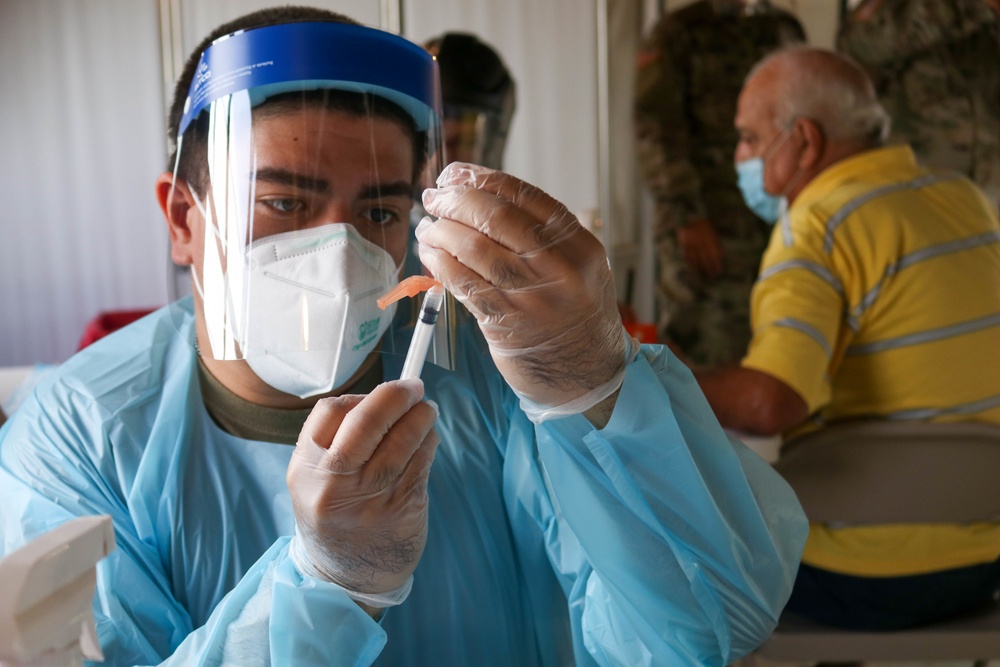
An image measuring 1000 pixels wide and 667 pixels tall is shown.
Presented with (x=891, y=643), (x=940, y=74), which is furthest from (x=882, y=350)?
(x=940, y=74)

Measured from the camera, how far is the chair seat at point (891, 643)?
62.7 inches

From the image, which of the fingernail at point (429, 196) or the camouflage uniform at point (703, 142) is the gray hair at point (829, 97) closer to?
the camouflage uniform at point (703, 142)

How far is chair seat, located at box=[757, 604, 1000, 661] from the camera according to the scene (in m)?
1.59

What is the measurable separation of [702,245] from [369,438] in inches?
112

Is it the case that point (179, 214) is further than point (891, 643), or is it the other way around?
point (891, 643)

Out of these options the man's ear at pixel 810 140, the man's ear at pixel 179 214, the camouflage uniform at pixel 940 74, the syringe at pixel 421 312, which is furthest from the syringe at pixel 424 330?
the camouflage uniform at pixel 940 74

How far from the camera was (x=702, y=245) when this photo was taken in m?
3.43

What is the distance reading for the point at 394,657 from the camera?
98cm

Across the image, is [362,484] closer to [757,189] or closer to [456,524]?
[456,524]

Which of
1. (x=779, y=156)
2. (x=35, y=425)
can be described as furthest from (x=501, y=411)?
(x=779, y=156)

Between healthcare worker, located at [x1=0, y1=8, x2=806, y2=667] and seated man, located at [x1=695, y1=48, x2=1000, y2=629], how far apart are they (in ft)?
2.44

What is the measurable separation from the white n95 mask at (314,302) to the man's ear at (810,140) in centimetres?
150

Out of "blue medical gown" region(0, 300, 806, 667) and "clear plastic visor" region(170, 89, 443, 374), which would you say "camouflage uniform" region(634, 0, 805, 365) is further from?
"clear plastic visor" region(170, 89, 443, 374)

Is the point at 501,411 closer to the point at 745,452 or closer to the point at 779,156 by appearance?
the point at 745,452
